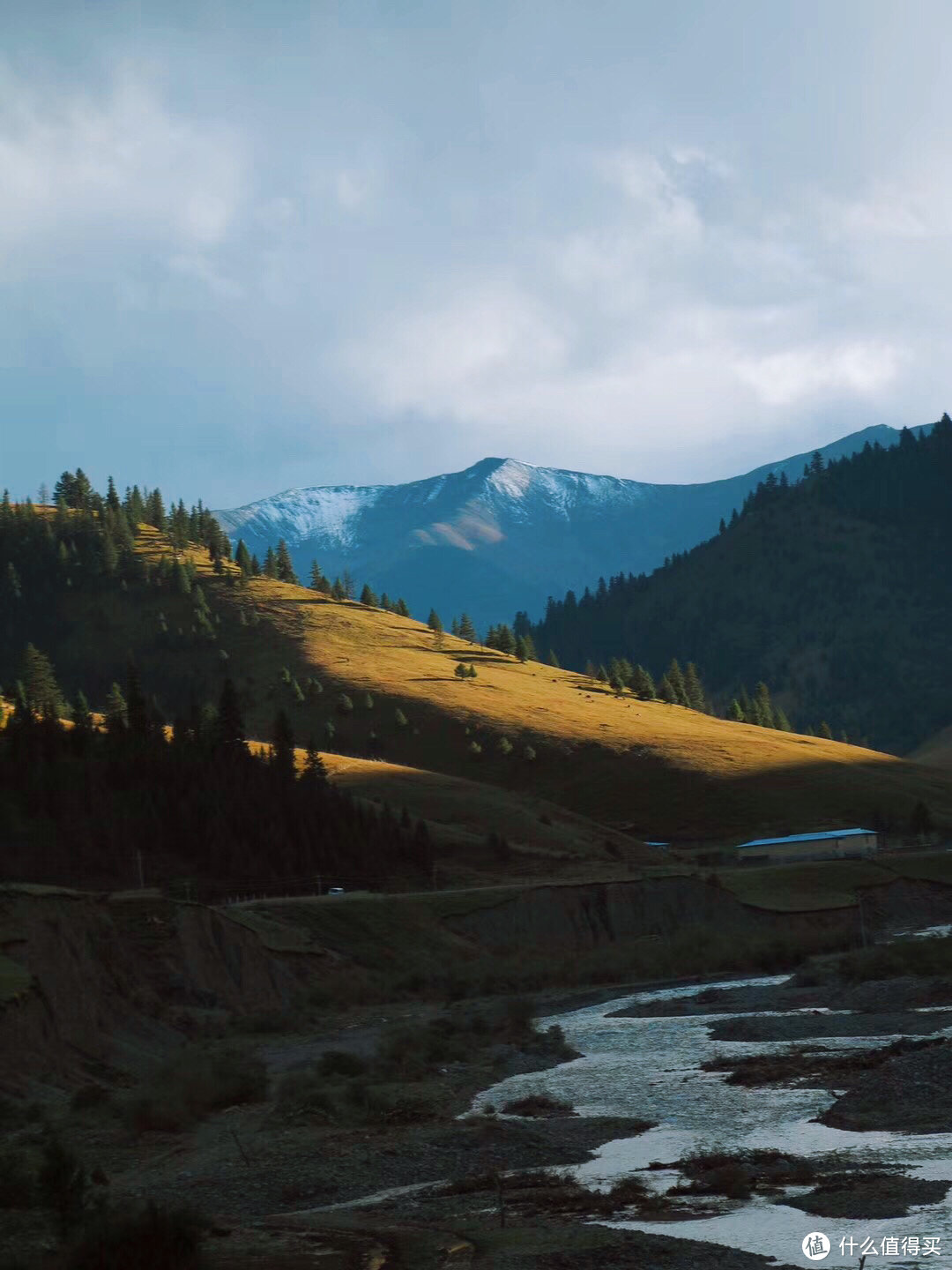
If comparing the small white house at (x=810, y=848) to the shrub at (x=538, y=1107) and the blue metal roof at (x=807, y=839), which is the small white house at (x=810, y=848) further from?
the shrub at (x=538, y=1107)

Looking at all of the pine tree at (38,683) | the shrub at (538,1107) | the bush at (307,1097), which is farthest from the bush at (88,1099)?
the pine tree at (38,683)

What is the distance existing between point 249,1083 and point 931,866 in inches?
3138

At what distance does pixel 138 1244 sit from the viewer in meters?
18.7

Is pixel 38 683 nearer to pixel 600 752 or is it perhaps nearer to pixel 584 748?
pixel 584 748

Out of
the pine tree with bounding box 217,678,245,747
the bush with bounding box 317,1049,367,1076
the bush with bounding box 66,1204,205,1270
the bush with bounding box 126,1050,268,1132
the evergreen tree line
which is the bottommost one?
the bush with bounding box 317,1049,367,1076

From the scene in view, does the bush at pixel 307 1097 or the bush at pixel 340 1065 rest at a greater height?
the bush at pixel 307 1097

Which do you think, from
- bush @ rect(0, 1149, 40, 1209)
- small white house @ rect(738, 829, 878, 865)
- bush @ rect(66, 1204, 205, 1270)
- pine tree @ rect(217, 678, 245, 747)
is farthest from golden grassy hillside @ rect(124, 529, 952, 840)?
bush @ rect(66, 1204, 205, 1270)

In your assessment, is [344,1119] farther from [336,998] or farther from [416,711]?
[416,711]

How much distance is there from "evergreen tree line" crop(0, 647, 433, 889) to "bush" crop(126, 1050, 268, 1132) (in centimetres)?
4268

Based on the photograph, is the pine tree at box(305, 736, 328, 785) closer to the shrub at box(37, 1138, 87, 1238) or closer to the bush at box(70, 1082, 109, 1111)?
the bush at box(70, 1082, 109, 1111)

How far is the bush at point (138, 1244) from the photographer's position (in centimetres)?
1836

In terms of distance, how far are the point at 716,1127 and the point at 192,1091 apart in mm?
13495

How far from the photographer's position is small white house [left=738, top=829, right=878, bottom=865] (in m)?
116

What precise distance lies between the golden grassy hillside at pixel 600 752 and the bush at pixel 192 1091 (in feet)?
335
